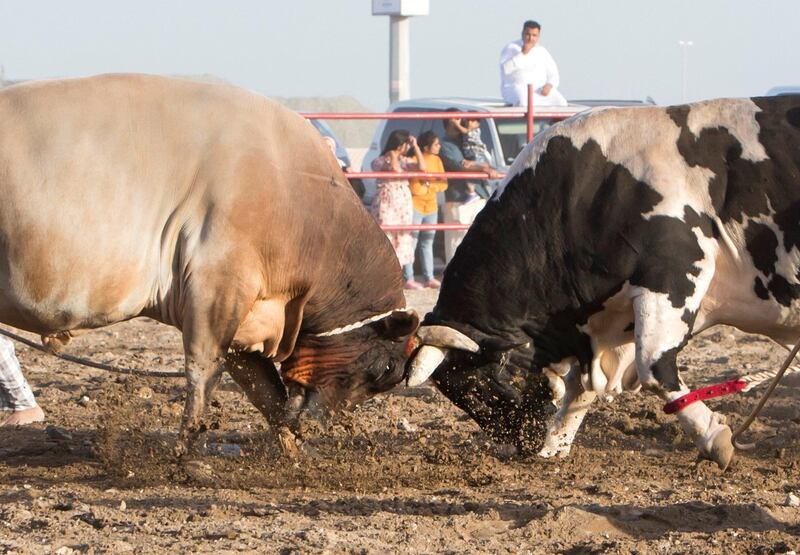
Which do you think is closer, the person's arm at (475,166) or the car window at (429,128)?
the person's arm at (475,166)

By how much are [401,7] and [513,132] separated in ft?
23.7

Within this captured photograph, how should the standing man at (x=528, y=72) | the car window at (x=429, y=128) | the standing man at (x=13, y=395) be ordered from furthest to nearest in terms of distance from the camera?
the standing man at (x=528, y=72)
the car window at (x=429, y=128)
the standing man at (x=13, y=395)

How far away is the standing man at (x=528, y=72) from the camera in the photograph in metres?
13.8

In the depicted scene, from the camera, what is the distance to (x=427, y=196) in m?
12.5

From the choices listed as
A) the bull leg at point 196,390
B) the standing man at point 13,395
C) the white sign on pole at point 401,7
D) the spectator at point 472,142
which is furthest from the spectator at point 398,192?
the white sign on pole at point 401,7

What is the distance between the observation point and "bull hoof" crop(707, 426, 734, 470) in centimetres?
563

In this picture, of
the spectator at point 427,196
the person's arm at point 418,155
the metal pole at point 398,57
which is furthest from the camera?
the metal pole at point 398,57

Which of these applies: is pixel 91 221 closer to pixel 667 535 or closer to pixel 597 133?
pixel 597 133

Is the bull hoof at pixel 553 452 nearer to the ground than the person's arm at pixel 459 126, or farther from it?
nearer to the ground

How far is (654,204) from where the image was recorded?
5719 millimetres

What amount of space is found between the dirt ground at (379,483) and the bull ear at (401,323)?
1.62 ft

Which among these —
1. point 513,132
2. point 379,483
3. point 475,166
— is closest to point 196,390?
point 379,483

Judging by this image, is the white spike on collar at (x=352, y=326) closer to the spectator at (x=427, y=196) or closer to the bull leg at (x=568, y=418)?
the bull leg at (x=568, y=418)

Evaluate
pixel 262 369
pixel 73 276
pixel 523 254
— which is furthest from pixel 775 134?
pixel 73 276
